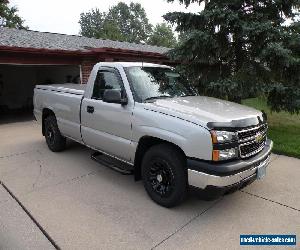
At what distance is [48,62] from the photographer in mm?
12031

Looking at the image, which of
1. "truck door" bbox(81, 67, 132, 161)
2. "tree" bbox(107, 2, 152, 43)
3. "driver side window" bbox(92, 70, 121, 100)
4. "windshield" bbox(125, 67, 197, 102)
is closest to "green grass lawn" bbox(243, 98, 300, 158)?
"windshield" bbox(125, 67, 197, 102)

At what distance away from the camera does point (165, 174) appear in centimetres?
407

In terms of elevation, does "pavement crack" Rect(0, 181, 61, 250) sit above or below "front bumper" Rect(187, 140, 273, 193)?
below

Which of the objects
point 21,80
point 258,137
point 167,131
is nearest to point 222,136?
point 167,131

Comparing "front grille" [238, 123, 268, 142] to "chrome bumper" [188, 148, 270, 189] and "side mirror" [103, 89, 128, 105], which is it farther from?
"side mirror" [103, 89, 128, 105]

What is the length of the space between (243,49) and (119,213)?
7046 millimetres

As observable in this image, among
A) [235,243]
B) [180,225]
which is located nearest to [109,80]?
[180,225]

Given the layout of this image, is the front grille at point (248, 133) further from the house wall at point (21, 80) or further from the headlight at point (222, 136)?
the house wall at point (21, 80)

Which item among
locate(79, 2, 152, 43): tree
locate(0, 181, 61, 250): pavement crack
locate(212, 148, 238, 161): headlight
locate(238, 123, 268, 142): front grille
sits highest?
locate(79, 2, 152, 43): tree

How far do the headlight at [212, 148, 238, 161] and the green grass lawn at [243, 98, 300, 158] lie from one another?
3.65 m

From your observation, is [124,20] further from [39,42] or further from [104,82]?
[104,82]

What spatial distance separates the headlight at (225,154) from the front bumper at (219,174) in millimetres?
74

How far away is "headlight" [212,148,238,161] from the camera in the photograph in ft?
11.5

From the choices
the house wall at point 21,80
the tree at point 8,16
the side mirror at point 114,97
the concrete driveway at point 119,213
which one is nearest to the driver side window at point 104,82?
the side mirror at point 114,97
